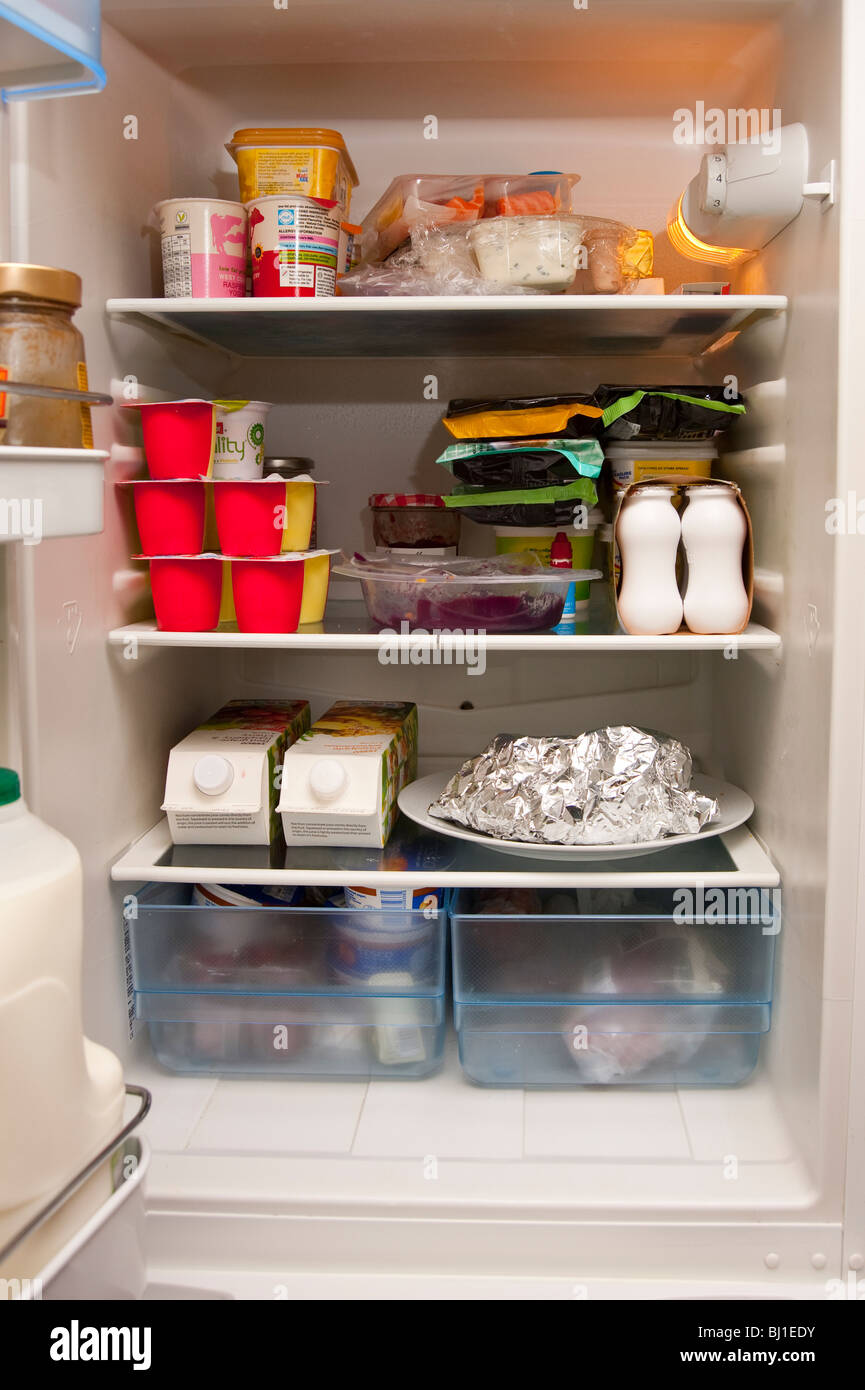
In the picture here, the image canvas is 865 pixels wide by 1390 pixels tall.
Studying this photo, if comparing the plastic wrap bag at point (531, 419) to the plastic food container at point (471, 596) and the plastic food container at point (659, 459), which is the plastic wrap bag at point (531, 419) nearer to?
the plastic food container at point (659, 459)

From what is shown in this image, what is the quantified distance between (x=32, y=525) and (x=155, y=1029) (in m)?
0.87

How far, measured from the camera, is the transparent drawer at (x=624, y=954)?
1430 mm

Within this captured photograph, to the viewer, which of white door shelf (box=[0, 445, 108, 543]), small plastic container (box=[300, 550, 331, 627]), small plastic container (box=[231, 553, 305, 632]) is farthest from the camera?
small plastic container (box=[300, 550, 331, 627])

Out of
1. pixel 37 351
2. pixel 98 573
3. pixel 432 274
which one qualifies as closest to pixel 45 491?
pixel 37 351

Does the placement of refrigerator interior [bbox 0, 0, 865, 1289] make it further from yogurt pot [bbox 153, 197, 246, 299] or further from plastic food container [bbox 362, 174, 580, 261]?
plastic food container [bbox 362, 174, 580, 261]

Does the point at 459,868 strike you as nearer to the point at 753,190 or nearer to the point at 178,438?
the point at 178,438

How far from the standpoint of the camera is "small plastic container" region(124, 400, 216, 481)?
4.60 feet

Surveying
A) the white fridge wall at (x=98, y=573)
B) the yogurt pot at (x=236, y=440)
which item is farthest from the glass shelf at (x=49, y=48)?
the yogurt pot at (x=236, y=440)

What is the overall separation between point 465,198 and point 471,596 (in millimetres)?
537

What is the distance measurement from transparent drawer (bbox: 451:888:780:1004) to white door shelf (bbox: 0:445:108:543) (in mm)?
763

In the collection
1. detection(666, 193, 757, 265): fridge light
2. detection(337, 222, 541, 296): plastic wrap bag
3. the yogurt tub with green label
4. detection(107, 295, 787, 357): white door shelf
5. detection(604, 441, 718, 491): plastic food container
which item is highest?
detection(666, 193, 757, 265): fridge light

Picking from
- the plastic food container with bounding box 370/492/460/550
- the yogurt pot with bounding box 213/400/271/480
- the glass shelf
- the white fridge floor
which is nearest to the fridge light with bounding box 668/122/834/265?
the plastic food container with bounding box 370/492/460/550

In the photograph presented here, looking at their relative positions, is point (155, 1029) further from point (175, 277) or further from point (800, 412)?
point (800, 412)

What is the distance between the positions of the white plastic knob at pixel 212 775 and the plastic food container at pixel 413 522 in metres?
0.44
